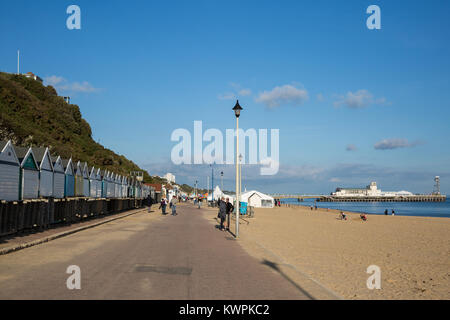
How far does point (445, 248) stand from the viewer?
18609 mm

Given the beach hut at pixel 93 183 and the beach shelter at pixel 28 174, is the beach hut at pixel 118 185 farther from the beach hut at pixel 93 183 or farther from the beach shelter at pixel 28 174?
the beach shelter at pixel 28 174

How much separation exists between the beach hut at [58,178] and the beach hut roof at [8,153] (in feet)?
18.7

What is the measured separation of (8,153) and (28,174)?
2.57 metres

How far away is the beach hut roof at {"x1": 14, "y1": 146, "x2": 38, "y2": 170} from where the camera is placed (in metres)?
20.2

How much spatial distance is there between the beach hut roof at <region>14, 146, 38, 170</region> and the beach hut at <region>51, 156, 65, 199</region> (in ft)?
11.6

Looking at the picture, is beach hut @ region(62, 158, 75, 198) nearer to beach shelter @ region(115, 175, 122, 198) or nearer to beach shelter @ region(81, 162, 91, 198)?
beach shelter @ region(81, 162, 91, 198)

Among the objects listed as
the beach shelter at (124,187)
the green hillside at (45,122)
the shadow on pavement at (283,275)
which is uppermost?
the green hillside at (45,122)

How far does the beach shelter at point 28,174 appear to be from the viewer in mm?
19897

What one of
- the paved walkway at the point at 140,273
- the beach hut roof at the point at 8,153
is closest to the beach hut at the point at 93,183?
the beach hut roof at the point at 8,153

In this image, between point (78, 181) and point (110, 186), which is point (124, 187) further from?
point (78, 181)

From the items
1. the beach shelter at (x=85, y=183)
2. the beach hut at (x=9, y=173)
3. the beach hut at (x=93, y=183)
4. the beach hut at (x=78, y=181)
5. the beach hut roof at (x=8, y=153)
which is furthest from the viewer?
the beach hut at (x=93, y=183)

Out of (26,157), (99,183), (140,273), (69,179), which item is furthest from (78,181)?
(140,273)
